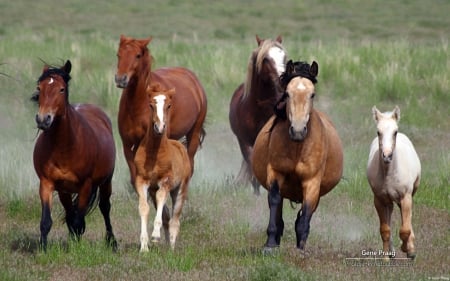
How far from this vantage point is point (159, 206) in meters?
9.98

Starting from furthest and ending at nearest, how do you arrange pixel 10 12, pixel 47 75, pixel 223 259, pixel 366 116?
pixel 10 12
pixel 366 116
pixel 47 75
pixel 223 259

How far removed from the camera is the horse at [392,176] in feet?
32.0

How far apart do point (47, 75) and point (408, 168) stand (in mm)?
3611

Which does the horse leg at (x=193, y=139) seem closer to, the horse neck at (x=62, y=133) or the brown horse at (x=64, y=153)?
the brown horse at (x=64, y=153)

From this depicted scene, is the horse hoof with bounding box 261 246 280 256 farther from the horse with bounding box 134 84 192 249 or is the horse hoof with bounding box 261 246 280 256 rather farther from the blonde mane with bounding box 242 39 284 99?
the blonde mane with bounding box 242 39 284 99

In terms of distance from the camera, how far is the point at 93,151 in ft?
34.2

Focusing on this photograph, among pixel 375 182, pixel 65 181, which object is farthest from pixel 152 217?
pixel 375 182

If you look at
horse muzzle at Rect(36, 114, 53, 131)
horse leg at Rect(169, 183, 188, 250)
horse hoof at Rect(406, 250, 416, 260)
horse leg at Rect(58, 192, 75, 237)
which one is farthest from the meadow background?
horse muzzle at Rect(36, 114, 53, 131)

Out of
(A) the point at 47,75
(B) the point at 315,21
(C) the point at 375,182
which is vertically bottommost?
(B) the point at 315,21

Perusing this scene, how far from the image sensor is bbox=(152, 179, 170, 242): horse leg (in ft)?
32.5

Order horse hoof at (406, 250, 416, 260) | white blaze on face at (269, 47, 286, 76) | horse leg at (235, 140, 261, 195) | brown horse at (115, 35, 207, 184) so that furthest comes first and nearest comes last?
horse leg at (235, 140, 261, 195), white blaze on face at (269, 47, 286, 76), brown horse at (115, 35, 207, 184), horse hoof at (406, 250, 416, 260)

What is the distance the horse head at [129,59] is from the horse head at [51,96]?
1.11m

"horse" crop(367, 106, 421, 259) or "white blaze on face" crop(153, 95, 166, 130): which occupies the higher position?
"white blaze on face" crop(153, 95, 166, 130)

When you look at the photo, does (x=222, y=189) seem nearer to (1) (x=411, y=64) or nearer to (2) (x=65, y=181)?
(2) (x=65, y=181)
